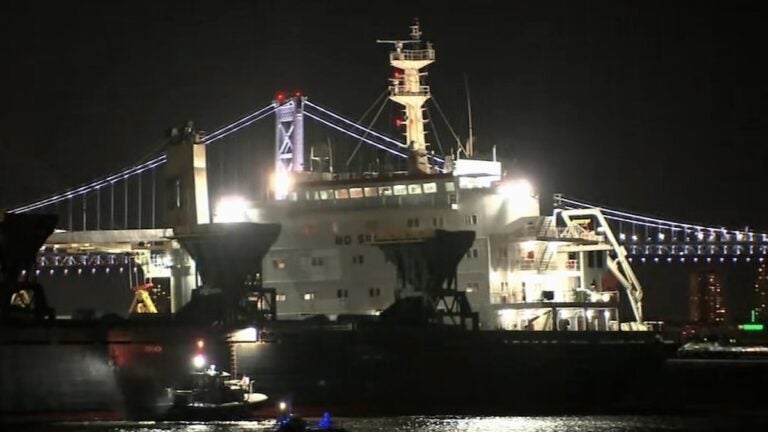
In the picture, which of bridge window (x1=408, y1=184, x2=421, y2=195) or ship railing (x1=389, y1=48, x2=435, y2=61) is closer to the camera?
bridge window (x1=408, y1=184, x2=421, y2=195)

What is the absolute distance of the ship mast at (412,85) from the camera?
57000 mm

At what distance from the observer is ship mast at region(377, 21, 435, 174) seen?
187 ft

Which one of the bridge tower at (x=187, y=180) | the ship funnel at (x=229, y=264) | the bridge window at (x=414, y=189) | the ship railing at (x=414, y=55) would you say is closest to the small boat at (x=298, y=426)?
the ship funnel at (x=229, y=264)

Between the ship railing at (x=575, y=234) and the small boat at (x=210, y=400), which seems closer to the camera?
the small boat at (x=210, y=400)

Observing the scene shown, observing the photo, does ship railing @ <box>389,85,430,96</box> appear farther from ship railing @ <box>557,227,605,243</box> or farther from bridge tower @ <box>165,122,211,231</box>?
bridge tower @ <box>165,122,211,231</box>

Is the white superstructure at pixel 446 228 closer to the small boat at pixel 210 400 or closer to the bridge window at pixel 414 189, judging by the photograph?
the bridge window at pixel 414 189

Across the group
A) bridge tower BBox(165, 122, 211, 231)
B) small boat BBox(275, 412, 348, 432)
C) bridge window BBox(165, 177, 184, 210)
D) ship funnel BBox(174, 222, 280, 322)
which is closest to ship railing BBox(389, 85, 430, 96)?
bridge tower BBox(165, 122, 211, 231)

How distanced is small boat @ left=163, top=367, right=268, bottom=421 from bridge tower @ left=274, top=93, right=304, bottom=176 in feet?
61.5

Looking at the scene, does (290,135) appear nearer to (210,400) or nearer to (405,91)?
(405,91)

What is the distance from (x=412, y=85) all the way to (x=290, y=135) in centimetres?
814

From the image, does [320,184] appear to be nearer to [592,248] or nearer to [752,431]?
[592,248]

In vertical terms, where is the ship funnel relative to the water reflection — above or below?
above

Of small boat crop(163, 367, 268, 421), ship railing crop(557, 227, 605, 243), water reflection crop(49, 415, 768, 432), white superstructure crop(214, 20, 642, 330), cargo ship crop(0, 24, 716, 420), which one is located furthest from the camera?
ship railing crop(557, 227, 605, 243)

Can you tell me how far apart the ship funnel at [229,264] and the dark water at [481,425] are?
24.7ft
